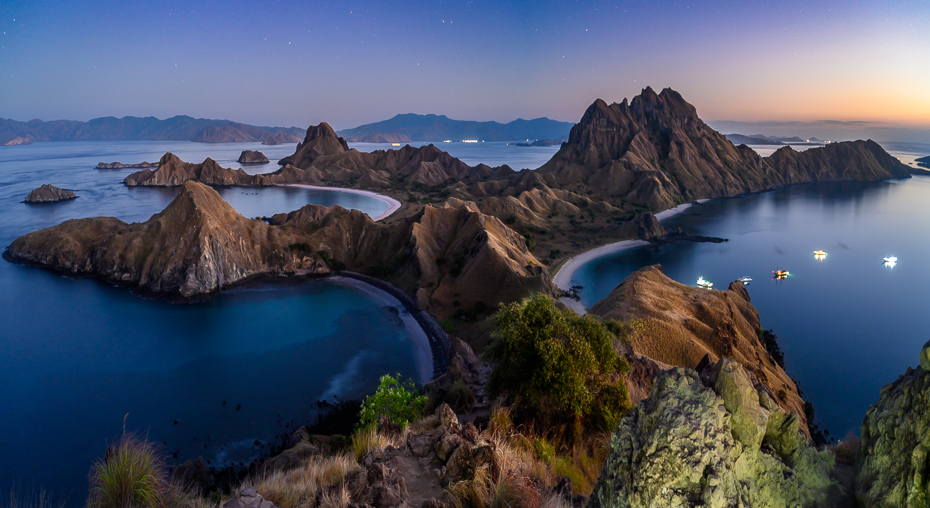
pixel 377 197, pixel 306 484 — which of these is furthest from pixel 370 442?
pixel 377 197

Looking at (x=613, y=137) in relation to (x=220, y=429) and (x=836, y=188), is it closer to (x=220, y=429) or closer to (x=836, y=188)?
(x=836, y=188)

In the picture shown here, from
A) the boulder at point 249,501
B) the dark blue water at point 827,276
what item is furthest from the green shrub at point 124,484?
the dark blue water at point 827,276

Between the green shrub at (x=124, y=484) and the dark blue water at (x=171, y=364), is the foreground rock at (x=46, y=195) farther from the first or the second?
the green shrub at (x=124, y=484)

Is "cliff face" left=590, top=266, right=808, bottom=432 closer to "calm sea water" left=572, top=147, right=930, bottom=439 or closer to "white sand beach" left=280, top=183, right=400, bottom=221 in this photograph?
"calm sea water" left=572, top=147, right=930, bottom=439

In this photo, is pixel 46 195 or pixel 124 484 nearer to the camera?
pixel 124 484

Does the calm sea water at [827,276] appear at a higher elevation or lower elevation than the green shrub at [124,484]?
lower

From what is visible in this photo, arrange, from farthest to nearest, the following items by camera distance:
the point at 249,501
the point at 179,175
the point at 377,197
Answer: the point at 179,175, the point at 377,197, the point at 249,501

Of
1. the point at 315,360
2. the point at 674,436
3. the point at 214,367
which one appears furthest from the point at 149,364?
the point at 674,436

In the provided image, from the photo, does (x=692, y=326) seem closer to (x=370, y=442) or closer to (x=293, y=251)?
(x=370, y=442)
